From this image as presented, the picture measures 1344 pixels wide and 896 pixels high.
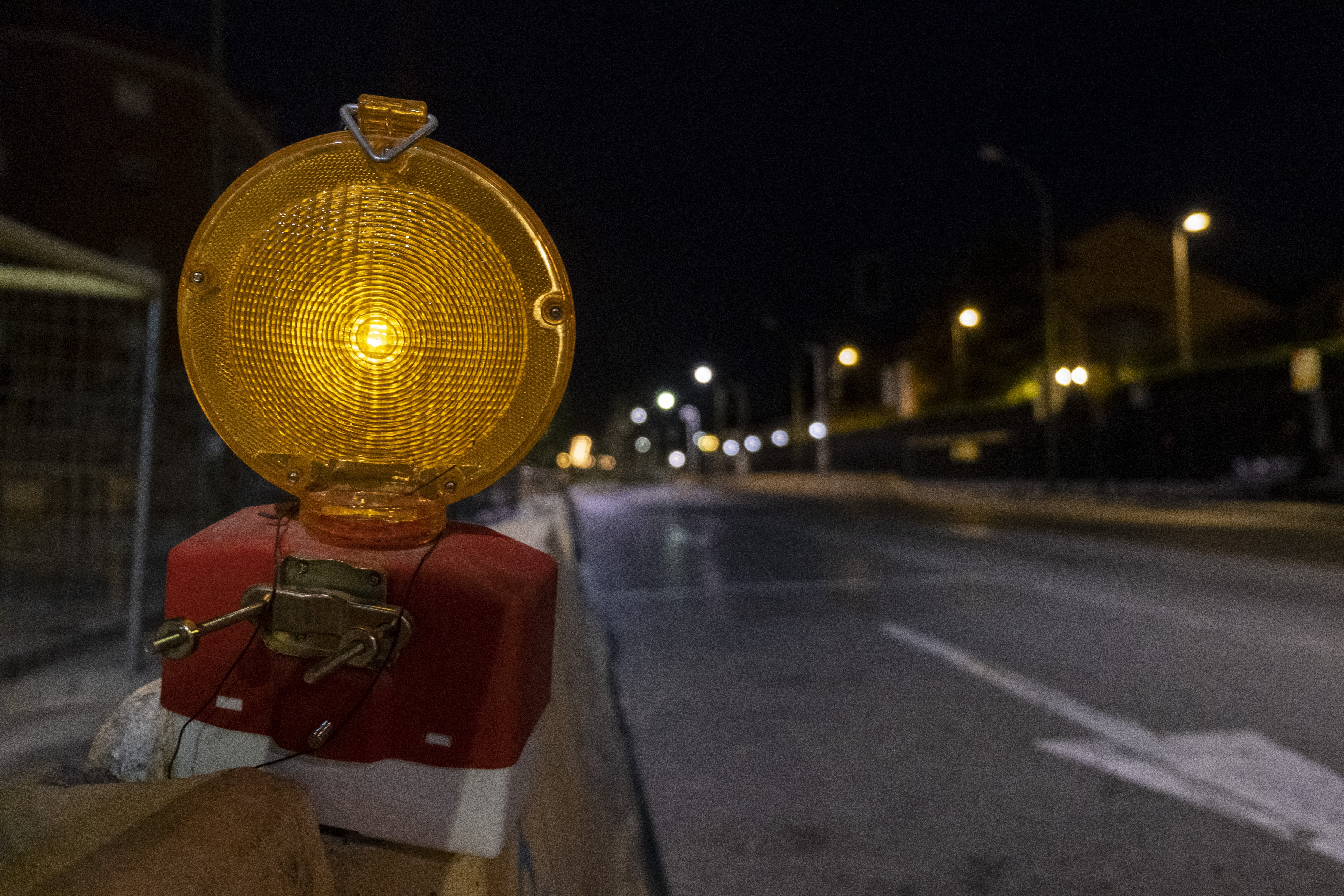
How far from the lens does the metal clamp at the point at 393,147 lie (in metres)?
1.05

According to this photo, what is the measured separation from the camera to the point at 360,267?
113 centimetres

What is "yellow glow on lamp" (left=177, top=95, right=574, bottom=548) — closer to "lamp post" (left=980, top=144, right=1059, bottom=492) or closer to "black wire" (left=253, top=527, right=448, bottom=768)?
"black wire" (left=253, top=527, right=448, bottom=768)

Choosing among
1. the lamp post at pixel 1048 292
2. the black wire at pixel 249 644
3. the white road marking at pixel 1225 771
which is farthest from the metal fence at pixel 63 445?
the lamp post at pixel 1048 292

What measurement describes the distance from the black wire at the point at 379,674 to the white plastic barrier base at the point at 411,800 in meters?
0.01

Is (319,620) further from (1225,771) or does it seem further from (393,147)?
(1225,771)

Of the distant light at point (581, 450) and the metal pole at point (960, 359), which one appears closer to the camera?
the distant light at point (581, 450)

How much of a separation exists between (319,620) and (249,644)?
121 mm

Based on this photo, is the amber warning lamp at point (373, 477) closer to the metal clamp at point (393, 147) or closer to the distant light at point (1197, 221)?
the metal clamp at point (393, 147)

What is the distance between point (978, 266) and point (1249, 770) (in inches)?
1675

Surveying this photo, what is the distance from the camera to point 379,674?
3.35 ft

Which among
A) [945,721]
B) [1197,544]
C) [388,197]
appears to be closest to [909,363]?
[1197,544]

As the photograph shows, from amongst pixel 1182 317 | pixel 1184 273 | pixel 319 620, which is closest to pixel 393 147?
pixel 319 620

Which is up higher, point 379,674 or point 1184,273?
point 1184,273

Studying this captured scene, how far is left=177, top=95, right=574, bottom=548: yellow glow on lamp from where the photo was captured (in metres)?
1.10
